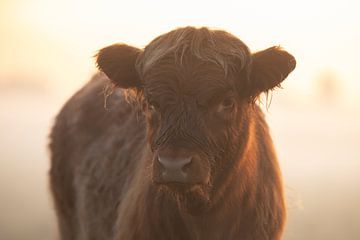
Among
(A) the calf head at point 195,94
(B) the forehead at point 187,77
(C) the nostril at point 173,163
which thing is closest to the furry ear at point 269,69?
(A) the calf head at point 195,94

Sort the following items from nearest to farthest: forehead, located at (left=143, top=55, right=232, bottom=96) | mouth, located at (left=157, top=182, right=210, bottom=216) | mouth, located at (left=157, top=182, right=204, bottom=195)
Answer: mouth, located at (left=157, top=182, right=204, bottom=195)
mouth, located at (left=157, top=182, right=210, bottom=216)
forehead, located at (left=143, top=55, right=232, bottom=96)

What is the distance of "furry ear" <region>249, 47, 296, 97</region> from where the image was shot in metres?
6.52

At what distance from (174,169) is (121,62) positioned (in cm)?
128

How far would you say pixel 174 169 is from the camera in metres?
5.84

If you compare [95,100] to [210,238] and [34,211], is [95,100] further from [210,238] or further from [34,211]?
[34,211]

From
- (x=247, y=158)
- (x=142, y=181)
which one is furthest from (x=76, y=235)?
(x=247, y=158)

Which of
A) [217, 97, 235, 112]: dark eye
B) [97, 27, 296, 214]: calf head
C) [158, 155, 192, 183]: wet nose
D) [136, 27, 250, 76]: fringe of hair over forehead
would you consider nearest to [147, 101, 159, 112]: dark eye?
[97, 27, 296, 214]: calf head

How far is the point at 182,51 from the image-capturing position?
645 centimetres

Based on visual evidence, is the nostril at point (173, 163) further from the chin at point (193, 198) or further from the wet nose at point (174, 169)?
the chin at point (193, 198)

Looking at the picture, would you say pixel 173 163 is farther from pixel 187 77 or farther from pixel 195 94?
pixel 187 77

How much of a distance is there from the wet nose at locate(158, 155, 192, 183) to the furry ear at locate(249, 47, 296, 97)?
93cm

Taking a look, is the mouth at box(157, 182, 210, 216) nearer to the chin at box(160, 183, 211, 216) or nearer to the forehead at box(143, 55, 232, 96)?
the chin at box(160, 183, 211, 216)

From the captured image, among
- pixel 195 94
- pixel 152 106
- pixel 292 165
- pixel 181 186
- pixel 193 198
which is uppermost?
pixel 195 94

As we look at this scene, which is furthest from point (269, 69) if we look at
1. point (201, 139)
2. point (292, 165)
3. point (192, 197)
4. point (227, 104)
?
point (292, 165)
